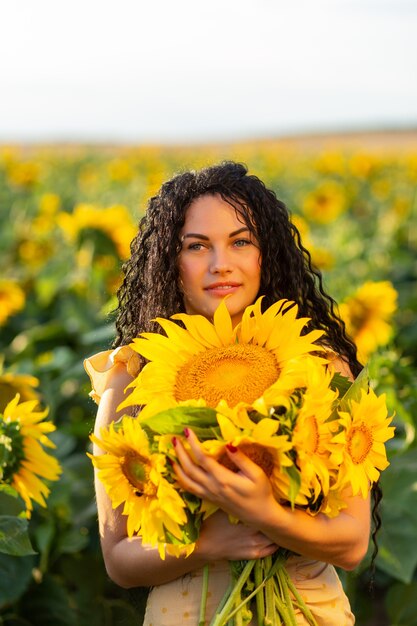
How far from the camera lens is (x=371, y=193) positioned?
1164 cm

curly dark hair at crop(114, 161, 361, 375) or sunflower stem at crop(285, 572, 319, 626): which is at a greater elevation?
curly dark hair at crop(114, 161, 361, 375)

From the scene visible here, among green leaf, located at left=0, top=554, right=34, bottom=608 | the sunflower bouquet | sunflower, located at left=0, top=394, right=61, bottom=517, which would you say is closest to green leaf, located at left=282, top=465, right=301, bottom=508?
the sunflower bouquet

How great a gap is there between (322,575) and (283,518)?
0.96 feet

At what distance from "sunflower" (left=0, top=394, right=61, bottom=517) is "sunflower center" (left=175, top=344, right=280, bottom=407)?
1.26ft

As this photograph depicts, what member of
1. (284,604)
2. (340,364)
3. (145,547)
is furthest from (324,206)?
(284,604)

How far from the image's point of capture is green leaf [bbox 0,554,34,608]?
7.68ft

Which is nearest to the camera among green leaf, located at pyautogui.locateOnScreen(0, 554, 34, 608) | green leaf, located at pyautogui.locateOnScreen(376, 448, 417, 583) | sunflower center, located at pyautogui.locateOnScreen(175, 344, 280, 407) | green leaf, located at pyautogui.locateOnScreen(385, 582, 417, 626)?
sunflower center, located at pyautogui.locateOnScreen(175, 344, 280, 407)

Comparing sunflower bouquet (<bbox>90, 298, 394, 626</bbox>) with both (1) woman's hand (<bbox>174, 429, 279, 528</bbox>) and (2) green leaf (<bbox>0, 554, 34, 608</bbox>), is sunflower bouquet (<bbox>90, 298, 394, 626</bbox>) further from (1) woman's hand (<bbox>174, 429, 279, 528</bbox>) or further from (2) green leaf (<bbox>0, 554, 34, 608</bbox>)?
(2) green leaf (<bbox>0, 554, 34, 608</bbox>)

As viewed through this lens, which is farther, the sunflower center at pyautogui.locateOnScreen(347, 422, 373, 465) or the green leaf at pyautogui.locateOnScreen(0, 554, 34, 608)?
the green leaf at pyautogui.locateOnScreen(0, 554, 34, 608)

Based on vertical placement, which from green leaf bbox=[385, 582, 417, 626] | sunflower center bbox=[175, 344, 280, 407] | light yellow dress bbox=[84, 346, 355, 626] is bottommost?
Answer: green leaf bbox=[385, 582, 417, 626]

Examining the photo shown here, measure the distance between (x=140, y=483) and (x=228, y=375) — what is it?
182 mm

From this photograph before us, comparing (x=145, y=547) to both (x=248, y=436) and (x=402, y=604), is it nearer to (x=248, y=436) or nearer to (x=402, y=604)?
(x=248, y=436)

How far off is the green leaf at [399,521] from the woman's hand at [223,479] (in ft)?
4.10

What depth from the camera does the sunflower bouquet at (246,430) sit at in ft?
4.42
